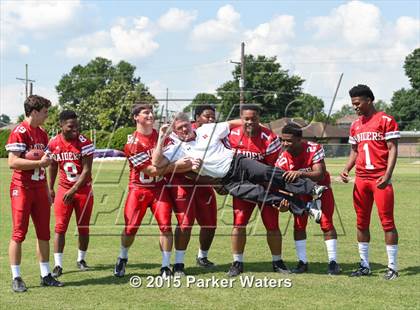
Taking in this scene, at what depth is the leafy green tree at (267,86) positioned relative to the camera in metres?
66.8

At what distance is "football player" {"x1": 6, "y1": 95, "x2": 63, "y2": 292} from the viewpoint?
7391 mm

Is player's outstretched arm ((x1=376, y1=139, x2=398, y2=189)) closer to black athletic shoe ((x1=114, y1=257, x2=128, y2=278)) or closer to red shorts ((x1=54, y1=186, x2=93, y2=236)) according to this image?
black athletic shoe ((x1=114, y1=257, x2=128, y2=278))

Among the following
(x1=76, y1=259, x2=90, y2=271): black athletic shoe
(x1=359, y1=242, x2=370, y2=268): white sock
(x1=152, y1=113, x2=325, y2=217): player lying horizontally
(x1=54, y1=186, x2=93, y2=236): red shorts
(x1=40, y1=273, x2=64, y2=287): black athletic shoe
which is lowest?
(x1=76, y1=259, x2=90, y2=271): black athletic shoe

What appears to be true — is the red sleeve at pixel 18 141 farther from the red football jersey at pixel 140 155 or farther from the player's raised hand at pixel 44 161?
the red football jersey at pixel 140 155

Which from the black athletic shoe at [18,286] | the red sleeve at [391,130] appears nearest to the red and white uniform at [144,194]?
the black athletic shoe at [18,286]

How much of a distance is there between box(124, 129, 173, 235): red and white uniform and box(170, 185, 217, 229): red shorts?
14cm

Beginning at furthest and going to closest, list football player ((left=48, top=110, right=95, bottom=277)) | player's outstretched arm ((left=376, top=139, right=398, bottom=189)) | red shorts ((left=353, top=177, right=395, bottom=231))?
football player ((left=48, top=110, right=95, bottom=277))
red shorts ((left=353, top=177, right=395, bottom=231))
player's outstretched arm ((left=376, top=139, right=398, bottom=189))

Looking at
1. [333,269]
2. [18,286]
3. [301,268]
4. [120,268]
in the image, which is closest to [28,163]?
[18,286]

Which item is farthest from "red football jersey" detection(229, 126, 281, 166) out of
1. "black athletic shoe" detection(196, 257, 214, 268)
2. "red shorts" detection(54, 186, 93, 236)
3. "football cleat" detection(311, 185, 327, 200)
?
"red shorts" detection(54, 186, 93, 236)

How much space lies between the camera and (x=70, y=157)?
8641mm

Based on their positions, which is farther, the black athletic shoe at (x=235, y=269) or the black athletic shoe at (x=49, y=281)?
the black athletic shoe at (x=235, y=269)

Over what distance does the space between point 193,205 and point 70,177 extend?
1855 millimetres

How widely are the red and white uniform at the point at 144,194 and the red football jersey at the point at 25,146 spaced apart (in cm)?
117

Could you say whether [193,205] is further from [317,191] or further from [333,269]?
[333,269]
